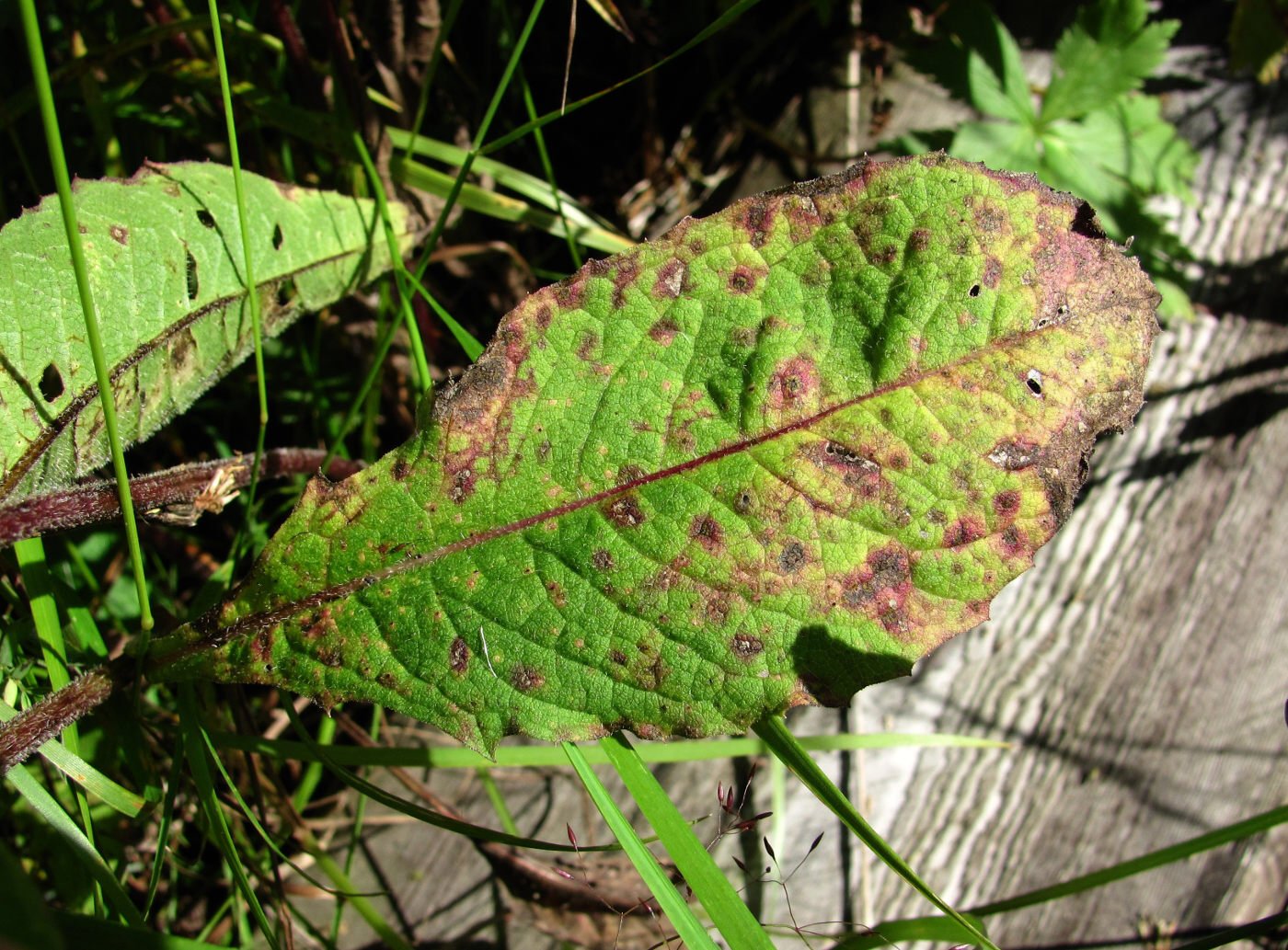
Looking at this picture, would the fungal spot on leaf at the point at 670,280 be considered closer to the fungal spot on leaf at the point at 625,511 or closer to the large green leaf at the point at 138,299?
the fungal spot on leaf at the point at 625,511

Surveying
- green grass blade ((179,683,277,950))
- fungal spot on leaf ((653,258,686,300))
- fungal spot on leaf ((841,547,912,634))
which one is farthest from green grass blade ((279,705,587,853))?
fungal spot on leaf ((653,258,686,300))

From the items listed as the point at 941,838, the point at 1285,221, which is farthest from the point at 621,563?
the point at 1285,221

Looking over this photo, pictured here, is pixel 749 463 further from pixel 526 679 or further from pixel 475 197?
pixel 475 197

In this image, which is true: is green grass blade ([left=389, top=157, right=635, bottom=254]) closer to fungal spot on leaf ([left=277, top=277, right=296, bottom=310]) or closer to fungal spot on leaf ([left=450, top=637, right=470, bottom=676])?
fungal spot on leaf ([left=277, top=277, right=296, bottom=310])

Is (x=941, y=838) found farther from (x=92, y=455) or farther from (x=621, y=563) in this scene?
(x=92, y=455)

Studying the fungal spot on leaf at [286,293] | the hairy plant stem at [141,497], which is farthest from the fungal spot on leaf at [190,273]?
the hairy plant stem at [141,497]

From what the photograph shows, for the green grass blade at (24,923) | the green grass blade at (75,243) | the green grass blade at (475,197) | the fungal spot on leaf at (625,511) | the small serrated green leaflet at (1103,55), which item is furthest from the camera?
the small serrated green leaflet at (1103,55)

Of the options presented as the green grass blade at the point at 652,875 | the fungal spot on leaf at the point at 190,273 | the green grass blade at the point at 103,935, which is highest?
the fungal spot on leaf at the point at 190,273
